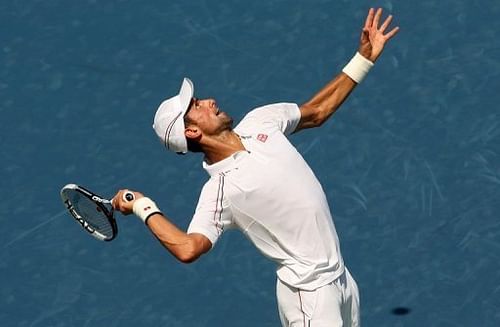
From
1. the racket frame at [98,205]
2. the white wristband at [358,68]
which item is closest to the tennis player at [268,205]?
the racket frame at [98,205]

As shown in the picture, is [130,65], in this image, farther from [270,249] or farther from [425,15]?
[270,249]

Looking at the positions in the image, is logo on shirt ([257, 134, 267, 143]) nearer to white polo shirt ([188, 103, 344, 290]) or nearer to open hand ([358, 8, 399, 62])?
white polo shirt ([188, 103, 344, 290])

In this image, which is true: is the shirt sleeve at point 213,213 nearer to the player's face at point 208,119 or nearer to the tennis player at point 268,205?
the tennis player at point 268,205

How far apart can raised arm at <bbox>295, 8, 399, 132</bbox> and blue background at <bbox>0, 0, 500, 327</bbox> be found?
1764 millimetres

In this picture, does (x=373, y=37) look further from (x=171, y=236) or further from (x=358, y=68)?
(x=171, y=236)

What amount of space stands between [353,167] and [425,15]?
6.10ft

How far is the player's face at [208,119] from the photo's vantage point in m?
9.78

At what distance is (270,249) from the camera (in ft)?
31.9

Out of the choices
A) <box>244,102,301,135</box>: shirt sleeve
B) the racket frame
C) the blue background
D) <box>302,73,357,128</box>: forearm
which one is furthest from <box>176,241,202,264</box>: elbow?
the blue background

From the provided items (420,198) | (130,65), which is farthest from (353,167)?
(130,65)

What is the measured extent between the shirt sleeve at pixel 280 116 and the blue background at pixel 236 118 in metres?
1.92

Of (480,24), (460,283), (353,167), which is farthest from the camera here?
(480,24)

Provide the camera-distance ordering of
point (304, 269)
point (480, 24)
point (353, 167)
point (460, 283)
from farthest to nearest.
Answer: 1. point (480, 24)
2. point (353, 167)
3. point (460, 283)
4. point (304, 269)

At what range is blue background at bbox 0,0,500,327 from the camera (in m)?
11.7
